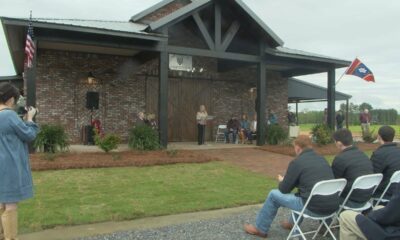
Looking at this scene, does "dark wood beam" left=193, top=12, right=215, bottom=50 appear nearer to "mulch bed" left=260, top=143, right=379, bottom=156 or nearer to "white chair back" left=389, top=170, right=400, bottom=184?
"mulch bed" left=260, top=143, right=379, bottom=156

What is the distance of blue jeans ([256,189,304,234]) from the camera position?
4.89 metres

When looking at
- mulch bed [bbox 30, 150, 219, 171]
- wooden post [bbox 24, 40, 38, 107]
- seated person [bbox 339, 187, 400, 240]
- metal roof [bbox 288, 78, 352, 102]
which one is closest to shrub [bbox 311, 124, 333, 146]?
mulch bed [bbox 30, 150, 219, 171]

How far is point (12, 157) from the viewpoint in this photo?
4.30m

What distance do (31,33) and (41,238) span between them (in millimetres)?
7500

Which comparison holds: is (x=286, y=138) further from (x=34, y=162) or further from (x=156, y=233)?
(x=156, y=233)

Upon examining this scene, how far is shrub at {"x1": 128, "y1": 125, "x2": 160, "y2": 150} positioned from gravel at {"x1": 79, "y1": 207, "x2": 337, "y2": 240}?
21.6ft

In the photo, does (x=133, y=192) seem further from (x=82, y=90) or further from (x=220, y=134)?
(x=220, y=134)

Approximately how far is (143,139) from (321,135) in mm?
6865

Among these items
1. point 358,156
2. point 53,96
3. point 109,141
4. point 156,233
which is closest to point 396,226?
point 358,156

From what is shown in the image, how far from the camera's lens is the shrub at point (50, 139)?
1116cm

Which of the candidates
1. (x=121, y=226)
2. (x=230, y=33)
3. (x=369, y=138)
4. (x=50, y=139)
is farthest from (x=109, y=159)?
(x=369, y=138)

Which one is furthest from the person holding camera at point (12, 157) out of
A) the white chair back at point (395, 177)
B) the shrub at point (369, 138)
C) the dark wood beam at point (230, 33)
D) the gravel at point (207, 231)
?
the shrub at point (369, 138)

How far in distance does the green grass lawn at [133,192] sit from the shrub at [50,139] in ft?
7.19

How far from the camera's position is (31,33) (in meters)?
11.1
